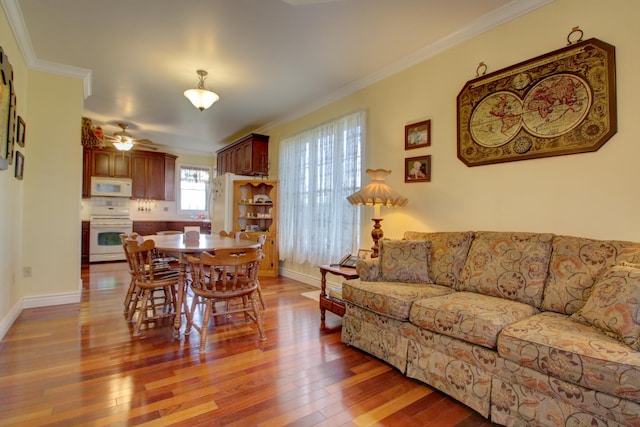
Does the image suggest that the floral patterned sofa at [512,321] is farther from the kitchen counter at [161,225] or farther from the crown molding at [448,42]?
the kitchen counter at [161,225]

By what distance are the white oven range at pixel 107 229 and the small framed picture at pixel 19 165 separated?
363 cm

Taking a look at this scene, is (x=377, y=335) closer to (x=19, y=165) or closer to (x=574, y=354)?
(x=574, y=354)

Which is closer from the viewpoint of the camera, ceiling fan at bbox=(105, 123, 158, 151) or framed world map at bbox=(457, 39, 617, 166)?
framed world map at bbox=(457, 39, 617, 166)

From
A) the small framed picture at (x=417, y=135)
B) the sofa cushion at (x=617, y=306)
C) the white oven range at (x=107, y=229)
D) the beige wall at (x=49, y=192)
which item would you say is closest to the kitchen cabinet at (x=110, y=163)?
the white oven range at (x=107, y=229)

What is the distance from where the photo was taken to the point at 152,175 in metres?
7.51

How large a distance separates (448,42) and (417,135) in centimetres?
88

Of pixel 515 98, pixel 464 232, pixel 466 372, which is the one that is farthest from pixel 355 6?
pixel 466 372

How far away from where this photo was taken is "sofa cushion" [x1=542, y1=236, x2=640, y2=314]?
6.11 feet

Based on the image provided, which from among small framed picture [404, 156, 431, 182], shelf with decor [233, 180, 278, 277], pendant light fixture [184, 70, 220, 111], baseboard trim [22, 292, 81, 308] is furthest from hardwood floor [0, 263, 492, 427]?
shelf with decor [233, 180, 278, 277]

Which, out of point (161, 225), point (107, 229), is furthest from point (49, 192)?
point (161, 225)

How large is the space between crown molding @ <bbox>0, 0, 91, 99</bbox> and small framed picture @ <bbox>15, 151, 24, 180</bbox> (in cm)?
105

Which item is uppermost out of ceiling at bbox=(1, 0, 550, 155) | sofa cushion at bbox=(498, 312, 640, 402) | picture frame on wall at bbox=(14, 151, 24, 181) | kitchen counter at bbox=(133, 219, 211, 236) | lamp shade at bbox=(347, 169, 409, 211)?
ceiling at bbox=(1, 0, 550, 155)

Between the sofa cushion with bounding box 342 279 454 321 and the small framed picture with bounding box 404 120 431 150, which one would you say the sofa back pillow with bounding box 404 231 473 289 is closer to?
the sofa cushion with bounding box 342 279 454 321

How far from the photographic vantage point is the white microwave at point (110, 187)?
6.82 meters
